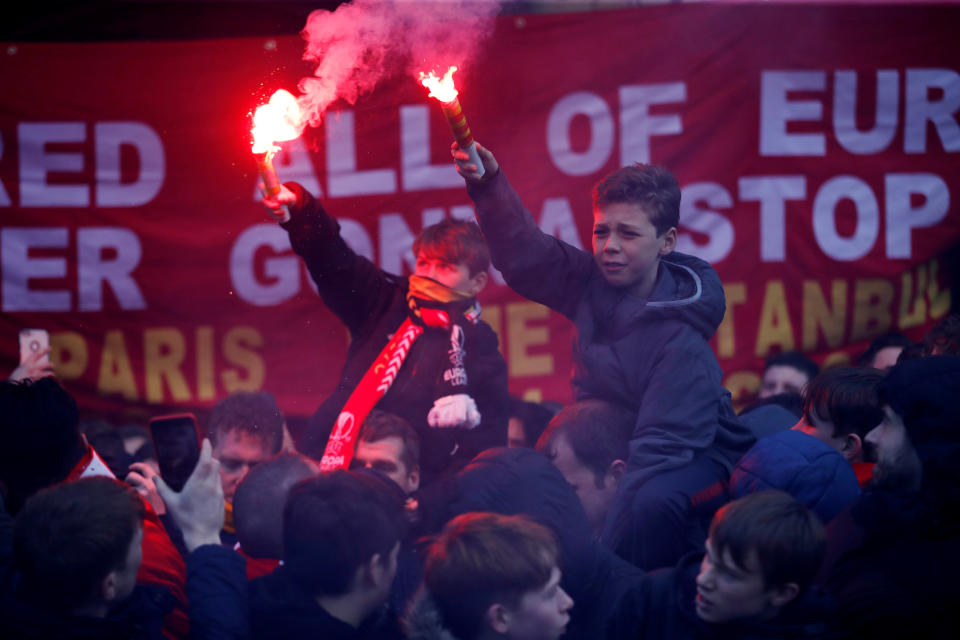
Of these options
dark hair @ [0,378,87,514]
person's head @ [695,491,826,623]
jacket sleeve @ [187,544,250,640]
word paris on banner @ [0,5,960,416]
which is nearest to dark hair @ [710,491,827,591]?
person's head @ [695,491,826,623]

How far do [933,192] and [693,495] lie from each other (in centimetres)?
373

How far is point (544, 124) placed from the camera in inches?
220

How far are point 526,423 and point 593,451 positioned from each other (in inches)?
63.2

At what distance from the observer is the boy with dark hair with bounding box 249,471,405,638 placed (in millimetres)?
2125

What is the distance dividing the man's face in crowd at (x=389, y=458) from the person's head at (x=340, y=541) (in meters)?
0.80

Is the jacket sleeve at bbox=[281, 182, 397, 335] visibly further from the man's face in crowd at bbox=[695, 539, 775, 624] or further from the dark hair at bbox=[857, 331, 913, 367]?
the dark hair at bbox=[857, 331, 913, 367]

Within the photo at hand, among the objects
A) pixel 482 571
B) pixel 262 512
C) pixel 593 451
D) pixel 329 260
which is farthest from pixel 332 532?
pixel 329 260

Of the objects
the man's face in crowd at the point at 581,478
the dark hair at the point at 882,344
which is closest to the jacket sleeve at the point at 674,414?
the man's face in crowd at the point at 581,478

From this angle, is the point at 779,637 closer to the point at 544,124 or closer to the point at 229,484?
the point at 229,484

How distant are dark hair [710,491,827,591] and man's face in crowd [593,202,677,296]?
1046 millimetres

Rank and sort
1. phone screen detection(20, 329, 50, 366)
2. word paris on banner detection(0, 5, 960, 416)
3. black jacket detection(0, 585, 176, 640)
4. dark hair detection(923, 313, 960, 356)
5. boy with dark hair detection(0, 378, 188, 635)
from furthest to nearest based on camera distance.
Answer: word paris on banner detection(0, 5, 960, 416), phone screen detection(20, 329, 50, 366), dark hair detection(923, 313, 960, 356), boy with dark hair detection(0, 378, 188, 635), black jacket detection(0, 585, 176, 640)

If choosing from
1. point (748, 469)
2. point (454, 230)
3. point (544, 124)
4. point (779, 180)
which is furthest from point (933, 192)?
point (748, 469)

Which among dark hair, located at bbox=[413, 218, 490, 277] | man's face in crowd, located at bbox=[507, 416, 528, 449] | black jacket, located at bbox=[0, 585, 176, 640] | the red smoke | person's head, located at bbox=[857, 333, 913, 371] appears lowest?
black jacket, located at bbox=[0, 585, 176, 640]

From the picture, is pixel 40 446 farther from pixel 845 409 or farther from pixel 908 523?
pixel 845 409
